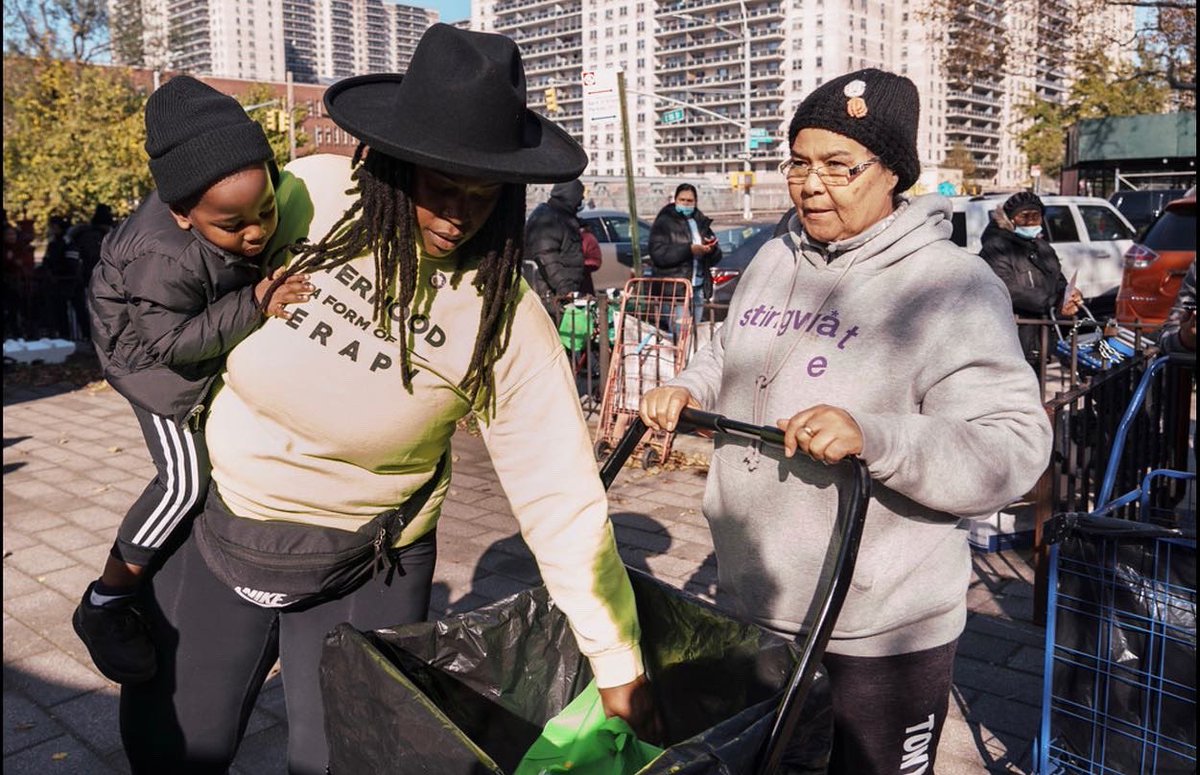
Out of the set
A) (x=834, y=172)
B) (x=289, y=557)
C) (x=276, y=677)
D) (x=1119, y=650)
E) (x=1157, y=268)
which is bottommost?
(x=276, y=677)

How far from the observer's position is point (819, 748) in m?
1.71

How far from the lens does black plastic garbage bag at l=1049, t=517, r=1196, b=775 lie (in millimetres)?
2408

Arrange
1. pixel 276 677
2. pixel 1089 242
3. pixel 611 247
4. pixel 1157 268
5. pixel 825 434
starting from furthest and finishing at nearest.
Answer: pixel 611 247, pixel 1089 242, pixel 1157 268, pixel 276 677, pixel 825 434

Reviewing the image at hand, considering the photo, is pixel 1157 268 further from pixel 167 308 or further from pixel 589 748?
pixel 167 308

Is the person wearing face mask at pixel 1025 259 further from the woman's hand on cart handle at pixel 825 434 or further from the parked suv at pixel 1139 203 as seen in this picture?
the parked suv at pixel 1139 203

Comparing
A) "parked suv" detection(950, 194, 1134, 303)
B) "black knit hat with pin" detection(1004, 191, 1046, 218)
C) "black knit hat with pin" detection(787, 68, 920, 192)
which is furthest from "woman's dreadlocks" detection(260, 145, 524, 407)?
"parked suv" detection(950, 194, 1134, 303)

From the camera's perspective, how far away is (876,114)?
213 cm

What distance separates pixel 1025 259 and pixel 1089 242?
6234 millimetres

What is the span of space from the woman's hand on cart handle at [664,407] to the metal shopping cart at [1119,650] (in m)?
1.09

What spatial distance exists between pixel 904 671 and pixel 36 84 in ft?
101

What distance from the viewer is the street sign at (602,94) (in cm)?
1067

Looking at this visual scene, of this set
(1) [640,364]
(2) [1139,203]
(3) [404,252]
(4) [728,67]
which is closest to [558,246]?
(1) [640,364]

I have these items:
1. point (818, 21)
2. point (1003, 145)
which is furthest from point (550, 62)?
point (1003, 145)

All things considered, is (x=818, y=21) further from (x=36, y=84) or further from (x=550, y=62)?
(x=36, y=84)
